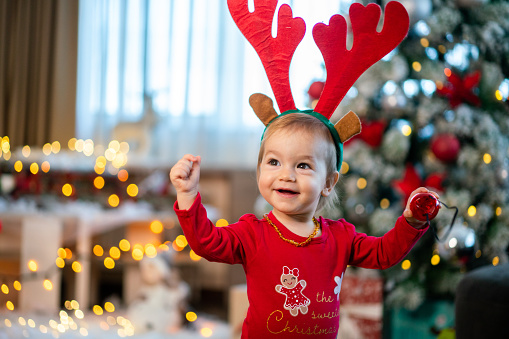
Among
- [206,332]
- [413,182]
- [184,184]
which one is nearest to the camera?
[184,184]

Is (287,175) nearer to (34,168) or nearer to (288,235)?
(288,235)

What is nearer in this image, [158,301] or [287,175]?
[287,175]

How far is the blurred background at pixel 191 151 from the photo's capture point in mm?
Result: 1871

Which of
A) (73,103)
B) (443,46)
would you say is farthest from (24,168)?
(443,46)

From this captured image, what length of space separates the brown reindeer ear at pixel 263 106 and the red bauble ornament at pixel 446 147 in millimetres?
1071

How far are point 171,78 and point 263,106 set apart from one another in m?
2.43

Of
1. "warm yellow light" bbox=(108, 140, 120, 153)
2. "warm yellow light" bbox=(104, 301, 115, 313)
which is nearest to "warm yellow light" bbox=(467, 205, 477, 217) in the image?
"warm yellow light" bbox=(104, 301, 115, 313)

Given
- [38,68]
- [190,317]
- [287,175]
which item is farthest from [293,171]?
[38,68]

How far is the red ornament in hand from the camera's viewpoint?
2.77ft

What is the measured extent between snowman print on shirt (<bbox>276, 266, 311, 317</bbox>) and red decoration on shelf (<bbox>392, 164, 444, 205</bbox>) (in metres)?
1.02

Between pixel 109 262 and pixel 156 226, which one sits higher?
pixel 156 226

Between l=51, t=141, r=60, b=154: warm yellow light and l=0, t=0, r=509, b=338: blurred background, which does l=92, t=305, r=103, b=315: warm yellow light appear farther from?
l=51, t=141, r=60, b=154: warm yellow light

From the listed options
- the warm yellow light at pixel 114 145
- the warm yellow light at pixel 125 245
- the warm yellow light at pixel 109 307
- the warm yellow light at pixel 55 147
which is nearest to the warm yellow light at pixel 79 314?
the warm yellow light at pixel 109 307

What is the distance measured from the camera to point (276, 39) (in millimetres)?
945
